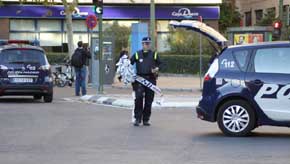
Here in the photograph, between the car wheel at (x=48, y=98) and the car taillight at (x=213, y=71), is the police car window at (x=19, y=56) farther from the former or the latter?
the car taillight at (x=213, y=71)

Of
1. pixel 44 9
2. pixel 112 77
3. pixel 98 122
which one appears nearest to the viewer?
pixel 98 122

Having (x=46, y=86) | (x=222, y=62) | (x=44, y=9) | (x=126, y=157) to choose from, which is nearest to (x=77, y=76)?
(x=46, y=86)

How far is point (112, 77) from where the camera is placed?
30359 millimetres

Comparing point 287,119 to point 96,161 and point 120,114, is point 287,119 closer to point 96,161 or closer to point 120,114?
point 96,161

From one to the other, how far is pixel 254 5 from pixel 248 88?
161 feet

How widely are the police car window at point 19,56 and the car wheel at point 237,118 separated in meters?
9.17

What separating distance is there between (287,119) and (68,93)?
14.6m

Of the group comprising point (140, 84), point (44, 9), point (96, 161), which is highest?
point (44, 9)

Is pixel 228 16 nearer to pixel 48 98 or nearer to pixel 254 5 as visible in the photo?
pixel 254 5

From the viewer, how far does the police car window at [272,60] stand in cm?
1204

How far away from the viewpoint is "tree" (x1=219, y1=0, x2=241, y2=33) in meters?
57.3

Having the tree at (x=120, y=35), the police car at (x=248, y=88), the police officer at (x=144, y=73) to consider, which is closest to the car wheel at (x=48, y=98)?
the police officer at (x=144, y=73)

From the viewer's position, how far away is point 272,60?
39.9ft

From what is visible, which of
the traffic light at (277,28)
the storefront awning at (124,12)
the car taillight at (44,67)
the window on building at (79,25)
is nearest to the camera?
the car taillight at (44,67)
